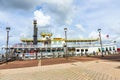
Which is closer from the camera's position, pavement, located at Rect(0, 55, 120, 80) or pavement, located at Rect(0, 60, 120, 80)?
pavement, located at Rect(0, 60, 120, 80)

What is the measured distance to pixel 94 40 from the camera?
237 ft

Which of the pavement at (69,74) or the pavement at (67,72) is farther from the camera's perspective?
the pavement at (67,72)

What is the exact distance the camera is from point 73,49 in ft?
214

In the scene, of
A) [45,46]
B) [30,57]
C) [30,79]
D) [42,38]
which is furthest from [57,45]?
[30,79]

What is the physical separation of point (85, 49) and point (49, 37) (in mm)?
14335

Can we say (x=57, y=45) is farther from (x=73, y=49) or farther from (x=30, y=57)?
(x=30, y=57)

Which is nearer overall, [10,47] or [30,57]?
[30,57]

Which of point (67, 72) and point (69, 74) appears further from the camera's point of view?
point (67, 72)

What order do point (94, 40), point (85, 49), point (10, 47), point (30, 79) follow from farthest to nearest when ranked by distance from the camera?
point (94, 40)
point (85, 49)
point (10, 47)
point (30, 79)

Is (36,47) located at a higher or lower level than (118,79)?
higher

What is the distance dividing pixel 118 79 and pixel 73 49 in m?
55.1

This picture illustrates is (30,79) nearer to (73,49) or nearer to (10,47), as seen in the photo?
(10,47)

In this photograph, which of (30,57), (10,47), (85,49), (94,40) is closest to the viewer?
(30,57)

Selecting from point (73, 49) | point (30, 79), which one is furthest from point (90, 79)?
point (73, 49)
